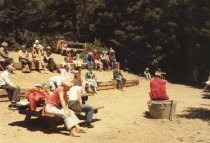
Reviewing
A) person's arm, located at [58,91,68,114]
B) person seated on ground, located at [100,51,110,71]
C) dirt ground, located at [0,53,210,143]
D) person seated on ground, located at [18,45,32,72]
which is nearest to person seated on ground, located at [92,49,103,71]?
person seated on ground, located at [100,51,110,71]

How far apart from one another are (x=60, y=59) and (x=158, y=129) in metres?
16.5

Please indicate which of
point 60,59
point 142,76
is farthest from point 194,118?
point 142,76

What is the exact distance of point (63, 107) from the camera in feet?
43.6

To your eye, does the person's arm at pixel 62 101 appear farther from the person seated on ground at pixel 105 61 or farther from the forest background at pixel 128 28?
the forest background at pixel 128 28

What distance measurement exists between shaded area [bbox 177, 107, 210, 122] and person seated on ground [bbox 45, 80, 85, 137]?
18.5 feet

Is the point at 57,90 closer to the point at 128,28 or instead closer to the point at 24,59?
the point at 24,59

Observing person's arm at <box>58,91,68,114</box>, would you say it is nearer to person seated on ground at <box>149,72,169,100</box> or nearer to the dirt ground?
the dirt ground

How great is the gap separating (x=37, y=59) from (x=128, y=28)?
1453 centimetres

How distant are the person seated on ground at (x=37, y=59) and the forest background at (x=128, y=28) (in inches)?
466

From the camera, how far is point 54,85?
750 inches

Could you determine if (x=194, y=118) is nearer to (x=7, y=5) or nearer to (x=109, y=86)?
(x=109, y=86)

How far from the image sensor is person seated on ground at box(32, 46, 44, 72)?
24491mm

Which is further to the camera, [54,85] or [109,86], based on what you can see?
[109,86]

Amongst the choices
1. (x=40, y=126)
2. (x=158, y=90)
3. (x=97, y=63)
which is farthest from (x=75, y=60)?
(x=40, y=126)
